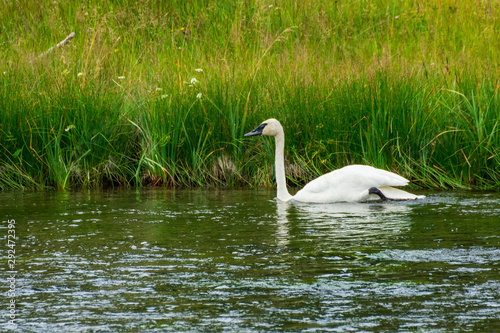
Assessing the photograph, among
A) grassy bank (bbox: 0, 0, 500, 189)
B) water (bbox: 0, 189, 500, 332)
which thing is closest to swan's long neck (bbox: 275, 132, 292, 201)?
water (bbox: 0, 189, 500, 332)

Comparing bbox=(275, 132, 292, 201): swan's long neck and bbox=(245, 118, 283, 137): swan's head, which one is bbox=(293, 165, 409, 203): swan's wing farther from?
bbox=(245, 118, 283, 137): swan's head

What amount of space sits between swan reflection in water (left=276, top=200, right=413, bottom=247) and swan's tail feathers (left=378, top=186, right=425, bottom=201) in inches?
5.4

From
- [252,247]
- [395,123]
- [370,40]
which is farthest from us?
[370,40]

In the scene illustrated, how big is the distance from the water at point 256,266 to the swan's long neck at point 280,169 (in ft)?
0.92

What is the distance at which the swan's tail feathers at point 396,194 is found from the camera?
347 inches

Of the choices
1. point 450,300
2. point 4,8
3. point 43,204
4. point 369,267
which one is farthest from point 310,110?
point 4,8

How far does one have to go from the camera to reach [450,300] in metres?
4.60

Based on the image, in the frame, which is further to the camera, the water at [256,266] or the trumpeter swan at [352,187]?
the trumpeter swan at [352,187]

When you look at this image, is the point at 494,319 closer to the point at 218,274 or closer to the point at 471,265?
the point at 471,265

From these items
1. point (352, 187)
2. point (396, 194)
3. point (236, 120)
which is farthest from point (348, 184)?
point (236, 120)

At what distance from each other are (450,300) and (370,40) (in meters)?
10.9

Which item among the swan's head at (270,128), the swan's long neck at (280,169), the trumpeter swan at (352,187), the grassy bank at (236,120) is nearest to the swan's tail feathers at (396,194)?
the trumpeter swan at (352,187)

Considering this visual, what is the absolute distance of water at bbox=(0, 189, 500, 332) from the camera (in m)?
4.36

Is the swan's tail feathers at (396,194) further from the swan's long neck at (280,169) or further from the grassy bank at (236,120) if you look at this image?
the swan's long neck at (280,169)
